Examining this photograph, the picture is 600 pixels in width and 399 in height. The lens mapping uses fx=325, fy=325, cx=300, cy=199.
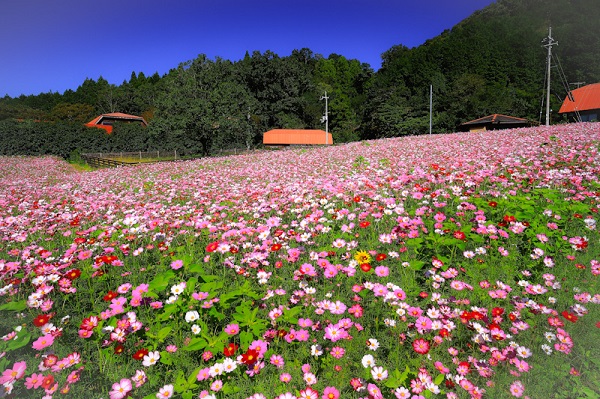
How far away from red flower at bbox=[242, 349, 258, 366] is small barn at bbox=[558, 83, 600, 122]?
5327 cm

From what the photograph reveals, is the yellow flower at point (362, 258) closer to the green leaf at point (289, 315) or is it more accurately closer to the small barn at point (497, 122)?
the green leaf at point (289, 315)

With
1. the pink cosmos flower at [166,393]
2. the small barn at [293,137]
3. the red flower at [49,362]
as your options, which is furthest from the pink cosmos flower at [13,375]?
the small barn at [293,137]

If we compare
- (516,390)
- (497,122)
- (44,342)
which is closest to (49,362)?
(44,342)

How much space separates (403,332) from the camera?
2781 mm

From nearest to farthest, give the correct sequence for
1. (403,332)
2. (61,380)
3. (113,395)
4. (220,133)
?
(113,395) → (61,380) → (403,332) → (220,133)

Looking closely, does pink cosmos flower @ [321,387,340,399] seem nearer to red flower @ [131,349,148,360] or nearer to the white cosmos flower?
the white cosmos flower

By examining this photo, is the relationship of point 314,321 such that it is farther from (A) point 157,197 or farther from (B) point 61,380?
(A) point 157,197

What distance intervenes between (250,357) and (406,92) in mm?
68859

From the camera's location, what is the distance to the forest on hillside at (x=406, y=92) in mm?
42000

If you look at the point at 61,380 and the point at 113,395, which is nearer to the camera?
the point at 113,395

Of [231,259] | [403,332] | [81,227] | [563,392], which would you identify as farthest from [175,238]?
[563,392]

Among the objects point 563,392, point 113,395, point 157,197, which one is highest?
point 157,197

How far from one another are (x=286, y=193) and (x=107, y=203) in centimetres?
368

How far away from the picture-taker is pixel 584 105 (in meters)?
42.6
